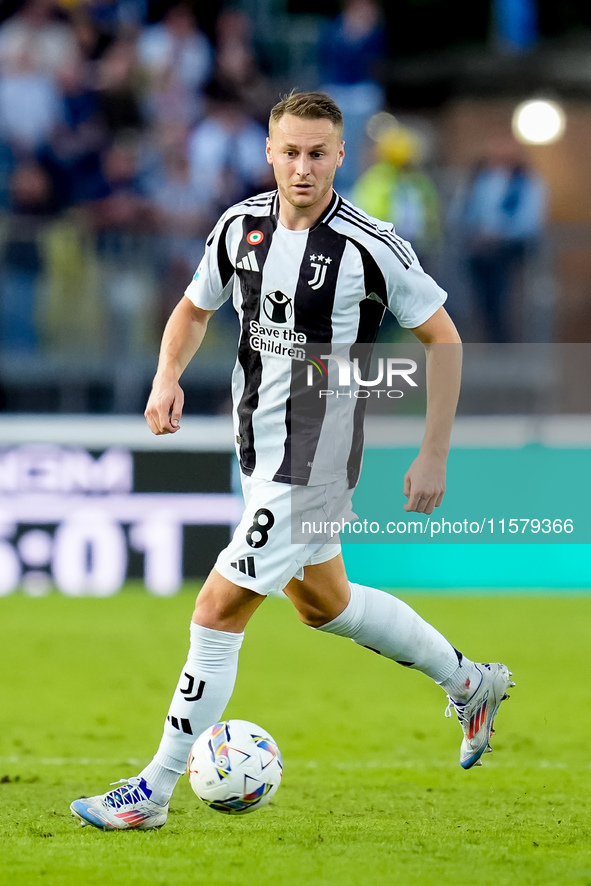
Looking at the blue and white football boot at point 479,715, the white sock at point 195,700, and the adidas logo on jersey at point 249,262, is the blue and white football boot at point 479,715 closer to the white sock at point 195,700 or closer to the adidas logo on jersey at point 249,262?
the white sock at point 195,700

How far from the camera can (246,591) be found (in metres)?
4.17

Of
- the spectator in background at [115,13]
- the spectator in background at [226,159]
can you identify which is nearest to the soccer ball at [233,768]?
the spectator in background at [226,159]

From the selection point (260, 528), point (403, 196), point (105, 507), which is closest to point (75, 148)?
point (403, 196)

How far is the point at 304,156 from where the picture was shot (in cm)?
414

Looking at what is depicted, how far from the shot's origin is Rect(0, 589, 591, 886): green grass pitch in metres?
3.85

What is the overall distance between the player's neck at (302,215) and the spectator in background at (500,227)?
6.48 meters

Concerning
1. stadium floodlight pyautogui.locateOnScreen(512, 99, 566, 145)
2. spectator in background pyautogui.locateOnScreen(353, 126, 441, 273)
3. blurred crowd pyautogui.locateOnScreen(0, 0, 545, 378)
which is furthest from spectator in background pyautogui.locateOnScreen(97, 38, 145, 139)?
stadium floodlight pyautogui.locateOnScreen(512, 99, 566, 145)

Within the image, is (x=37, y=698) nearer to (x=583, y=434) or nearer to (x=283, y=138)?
(x=283, y=138)

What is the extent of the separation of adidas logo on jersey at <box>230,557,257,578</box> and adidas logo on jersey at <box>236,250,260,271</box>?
957mm

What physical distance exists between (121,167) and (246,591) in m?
8.45

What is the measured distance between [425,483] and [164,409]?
0.88 metres

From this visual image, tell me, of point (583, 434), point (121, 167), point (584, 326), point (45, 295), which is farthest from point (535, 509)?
point (121, 167)

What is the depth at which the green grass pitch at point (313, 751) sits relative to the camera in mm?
3848

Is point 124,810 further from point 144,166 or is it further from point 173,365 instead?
point 144,166
